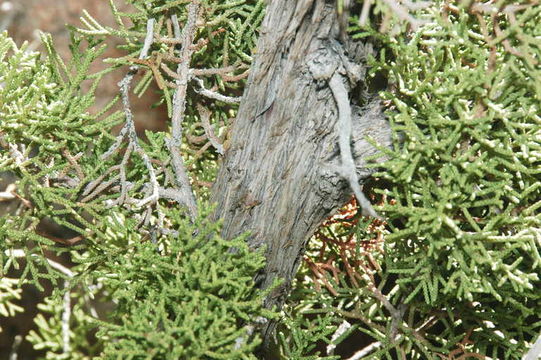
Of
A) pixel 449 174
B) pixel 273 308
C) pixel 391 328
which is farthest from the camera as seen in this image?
pixel 391 328

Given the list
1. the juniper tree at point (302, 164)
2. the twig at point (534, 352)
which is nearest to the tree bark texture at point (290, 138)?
the juniper tree at point (302, 164)

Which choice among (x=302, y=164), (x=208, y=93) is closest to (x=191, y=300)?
(x=302, y=164)

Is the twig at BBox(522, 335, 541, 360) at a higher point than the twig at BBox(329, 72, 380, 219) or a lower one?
lower

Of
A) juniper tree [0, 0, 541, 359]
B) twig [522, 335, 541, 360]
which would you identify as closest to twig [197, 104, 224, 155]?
juniper tree [0, 0, 541, 359]

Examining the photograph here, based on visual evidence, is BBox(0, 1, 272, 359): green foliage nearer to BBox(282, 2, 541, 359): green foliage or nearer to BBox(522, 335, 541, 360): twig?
BBox(282, 2, 541, 359): green foliage

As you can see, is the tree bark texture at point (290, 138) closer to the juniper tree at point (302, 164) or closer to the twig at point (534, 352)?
the juniper tree at point (302, 164)

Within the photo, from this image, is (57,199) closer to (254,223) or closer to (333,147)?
(254,223)

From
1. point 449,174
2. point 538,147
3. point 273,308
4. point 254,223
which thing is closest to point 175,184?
point 254,223

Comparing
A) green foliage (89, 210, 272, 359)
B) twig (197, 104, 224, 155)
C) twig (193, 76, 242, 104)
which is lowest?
green foliage (89, 210, 272, 359)
